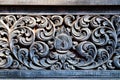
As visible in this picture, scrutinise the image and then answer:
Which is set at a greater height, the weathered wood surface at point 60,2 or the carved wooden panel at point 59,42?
the weathered wood surface at point 60,2

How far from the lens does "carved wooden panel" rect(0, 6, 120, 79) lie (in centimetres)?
275

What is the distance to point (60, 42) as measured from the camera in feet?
9.13

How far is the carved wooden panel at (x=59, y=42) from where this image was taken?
9.04 ft

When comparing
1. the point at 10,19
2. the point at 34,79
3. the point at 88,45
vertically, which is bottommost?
the point at 34,79

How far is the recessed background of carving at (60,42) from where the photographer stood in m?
2.77

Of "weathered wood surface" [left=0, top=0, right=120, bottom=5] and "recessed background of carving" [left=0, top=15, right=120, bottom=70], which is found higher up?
"weathered wood surface" [left=0, top=0, right=120, bottom=5]

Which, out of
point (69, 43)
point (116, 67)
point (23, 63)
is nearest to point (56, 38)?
point (69, 43)

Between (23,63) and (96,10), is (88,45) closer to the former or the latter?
(96,10)

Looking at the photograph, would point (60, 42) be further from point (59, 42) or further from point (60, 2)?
point (60, 2)

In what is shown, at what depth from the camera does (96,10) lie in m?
2.83

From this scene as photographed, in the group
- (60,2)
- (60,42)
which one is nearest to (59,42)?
(60,42)

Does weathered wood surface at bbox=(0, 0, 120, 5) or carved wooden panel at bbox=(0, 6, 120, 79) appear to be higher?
weathered wood surface at bbox=(0, 0, 120, 5)

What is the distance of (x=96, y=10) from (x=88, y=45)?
250mm

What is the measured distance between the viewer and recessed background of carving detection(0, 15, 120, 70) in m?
2.77
